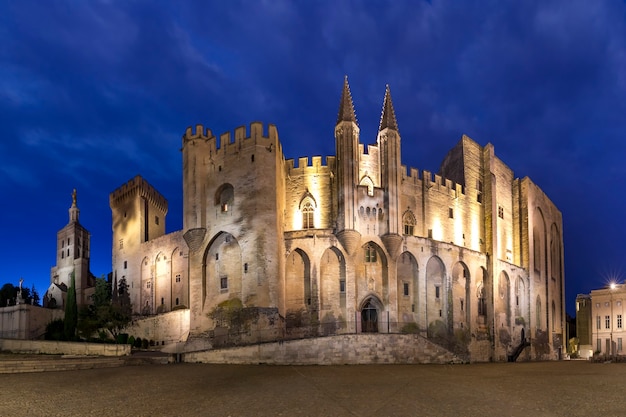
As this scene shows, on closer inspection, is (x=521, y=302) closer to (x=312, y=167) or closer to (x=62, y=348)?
(x=312, y=167)

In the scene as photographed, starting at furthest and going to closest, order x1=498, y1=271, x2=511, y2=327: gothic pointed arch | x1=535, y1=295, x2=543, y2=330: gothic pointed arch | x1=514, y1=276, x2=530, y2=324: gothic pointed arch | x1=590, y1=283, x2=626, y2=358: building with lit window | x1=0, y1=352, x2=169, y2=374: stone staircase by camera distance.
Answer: x1=590, y1=283, x2=626, y2=358: building with lit window, x1=535, y1=295, x2=543, y2=330: gothic pointed arch, x1=514, y1=276, x2=530, y2=324: gothic pointed arch, x1=498, y1=271, x2=511, y2=327: gothic pointed arch, x1=0, y1=352, x2=169, y2=374: stone staircase

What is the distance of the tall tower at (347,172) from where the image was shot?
116 feet

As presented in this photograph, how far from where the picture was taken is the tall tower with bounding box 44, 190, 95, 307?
62.2 metres

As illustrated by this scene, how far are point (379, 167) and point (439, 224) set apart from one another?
7291 mm

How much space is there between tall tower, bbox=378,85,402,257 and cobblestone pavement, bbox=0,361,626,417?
15951 millimetres

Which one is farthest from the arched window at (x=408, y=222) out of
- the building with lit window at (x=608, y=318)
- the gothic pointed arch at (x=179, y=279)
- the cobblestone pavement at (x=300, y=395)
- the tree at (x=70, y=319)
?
the building with lit window at (x=608, y=318)

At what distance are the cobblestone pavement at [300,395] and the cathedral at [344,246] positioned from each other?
1369 centimetres

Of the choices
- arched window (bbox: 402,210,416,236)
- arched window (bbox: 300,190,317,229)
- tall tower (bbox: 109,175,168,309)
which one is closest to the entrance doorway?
arched window (bbox: 402,210,416,236)

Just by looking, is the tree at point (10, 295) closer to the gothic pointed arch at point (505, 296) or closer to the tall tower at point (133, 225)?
the tall tower at point (133, 225)

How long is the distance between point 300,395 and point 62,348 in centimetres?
2127

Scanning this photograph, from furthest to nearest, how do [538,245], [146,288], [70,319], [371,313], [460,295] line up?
[538,245], [146,288], [70,319], [460,295], [371,313]

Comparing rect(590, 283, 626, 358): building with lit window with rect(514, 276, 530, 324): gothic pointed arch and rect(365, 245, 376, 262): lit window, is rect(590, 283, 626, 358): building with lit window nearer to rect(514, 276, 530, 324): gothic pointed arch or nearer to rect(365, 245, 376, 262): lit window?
rect(514, 276, 530, 324): gothic pointed arch

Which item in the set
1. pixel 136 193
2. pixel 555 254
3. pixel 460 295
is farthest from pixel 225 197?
pixel 555 254

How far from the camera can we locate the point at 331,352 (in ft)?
93.0
